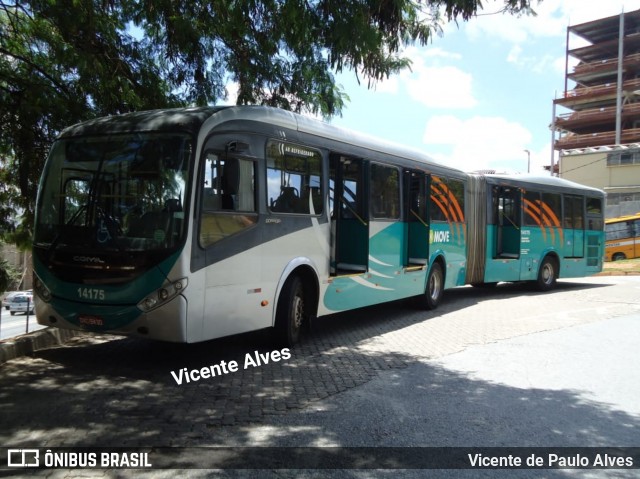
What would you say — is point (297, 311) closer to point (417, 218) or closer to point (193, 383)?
point (193, 383)

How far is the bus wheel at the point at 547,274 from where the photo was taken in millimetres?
16734

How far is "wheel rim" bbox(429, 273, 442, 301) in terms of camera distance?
40.5ft

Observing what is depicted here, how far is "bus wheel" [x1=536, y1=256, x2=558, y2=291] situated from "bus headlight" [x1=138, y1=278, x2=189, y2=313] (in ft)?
42.9

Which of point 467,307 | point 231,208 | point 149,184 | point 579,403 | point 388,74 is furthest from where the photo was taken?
point 467,307

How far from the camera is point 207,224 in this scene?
638 cm

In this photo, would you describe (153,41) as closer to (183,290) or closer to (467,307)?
(183,290)

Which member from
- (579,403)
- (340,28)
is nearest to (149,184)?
(340,28)

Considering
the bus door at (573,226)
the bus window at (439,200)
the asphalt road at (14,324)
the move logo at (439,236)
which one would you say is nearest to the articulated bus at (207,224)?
the move logo at (439,236)

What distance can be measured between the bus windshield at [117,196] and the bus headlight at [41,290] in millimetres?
385

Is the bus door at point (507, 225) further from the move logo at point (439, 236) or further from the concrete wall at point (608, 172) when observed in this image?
the concrete wall at point (608, 172)

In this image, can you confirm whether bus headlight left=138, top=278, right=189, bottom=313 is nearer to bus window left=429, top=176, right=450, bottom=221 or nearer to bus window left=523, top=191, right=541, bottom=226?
bus window left=429, top=176, right=450, bottom=221

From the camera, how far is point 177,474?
3988 mm

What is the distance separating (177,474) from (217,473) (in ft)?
0.91

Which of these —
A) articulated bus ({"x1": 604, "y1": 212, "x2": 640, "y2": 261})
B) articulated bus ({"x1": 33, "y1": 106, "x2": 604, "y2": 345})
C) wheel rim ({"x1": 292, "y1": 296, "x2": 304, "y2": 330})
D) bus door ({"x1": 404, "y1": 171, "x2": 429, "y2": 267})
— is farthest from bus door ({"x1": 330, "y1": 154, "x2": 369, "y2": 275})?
articulated bus ({"x1": 604, "y1": 212, "x2": 640, "y2": 261})
